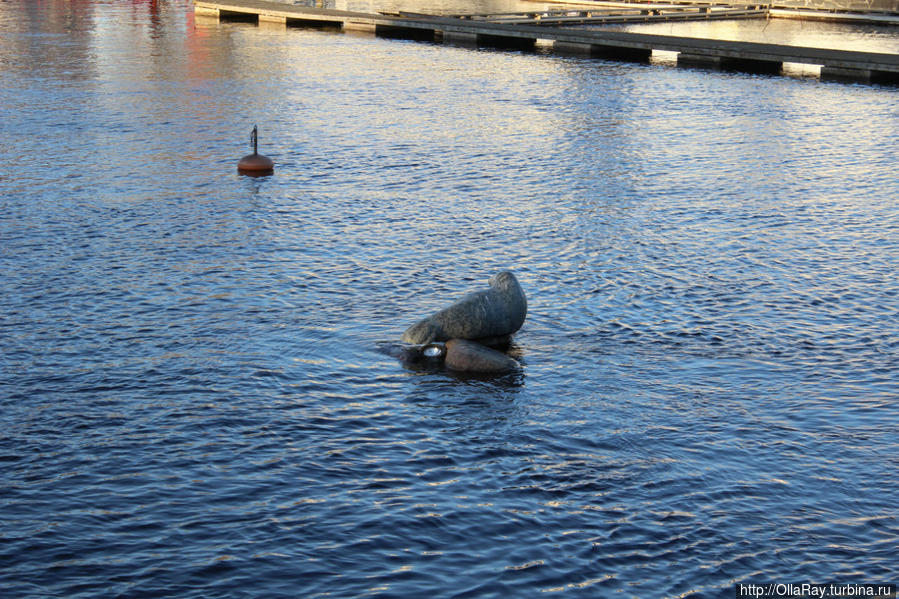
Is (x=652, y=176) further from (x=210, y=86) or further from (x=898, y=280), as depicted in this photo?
(x=210, y=86)

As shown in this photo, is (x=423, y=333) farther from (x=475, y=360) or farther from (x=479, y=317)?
(x=475, y=360)

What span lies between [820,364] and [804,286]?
507 cm

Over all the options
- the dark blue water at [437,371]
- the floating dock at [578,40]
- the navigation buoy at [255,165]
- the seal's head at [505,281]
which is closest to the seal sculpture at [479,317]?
the seal's head at [505,281]

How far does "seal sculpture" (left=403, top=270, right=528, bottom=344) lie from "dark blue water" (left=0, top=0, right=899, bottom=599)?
2.10 ft

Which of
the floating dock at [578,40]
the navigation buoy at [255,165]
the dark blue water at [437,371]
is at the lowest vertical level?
the dark blue water at [437,371]

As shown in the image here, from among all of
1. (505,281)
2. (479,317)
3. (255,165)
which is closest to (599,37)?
(255,165)

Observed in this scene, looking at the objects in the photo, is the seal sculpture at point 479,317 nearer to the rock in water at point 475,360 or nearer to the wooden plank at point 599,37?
the rock in water at point 475,360

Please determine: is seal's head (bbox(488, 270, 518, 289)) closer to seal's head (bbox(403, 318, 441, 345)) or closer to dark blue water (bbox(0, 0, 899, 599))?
dark blue water (bbox(0, 0, 899, 599))

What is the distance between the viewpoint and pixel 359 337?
859 inches

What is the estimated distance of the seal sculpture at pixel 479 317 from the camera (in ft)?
69.4

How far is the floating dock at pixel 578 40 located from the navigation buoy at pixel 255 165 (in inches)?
1520

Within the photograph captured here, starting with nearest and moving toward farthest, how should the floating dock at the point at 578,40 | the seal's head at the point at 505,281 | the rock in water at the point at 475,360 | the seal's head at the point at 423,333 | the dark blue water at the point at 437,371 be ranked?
the dark blue water at the point at 437,371, the rock in water at the point at 475,360, the seal's head at the point at 423,333, the seal's head at the point at 505,281, the floating dock at the point at 578,40

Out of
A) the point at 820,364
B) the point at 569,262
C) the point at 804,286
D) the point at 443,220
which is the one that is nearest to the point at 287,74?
the point at 443,220

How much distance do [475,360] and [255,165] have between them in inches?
701
